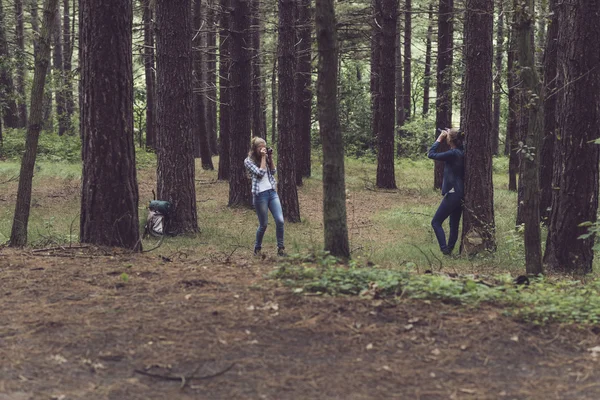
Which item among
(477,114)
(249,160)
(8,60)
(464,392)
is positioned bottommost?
(464,392)

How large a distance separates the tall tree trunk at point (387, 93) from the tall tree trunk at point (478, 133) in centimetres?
985

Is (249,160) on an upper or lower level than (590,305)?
upper

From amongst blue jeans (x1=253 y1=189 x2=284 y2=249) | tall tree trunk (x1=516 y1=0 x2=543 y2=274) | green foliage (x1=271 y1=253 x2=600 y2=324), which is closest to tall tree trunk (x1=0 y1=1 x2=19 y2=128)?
blue jeans (x1=253 y1=189 x2=284 y2=249)

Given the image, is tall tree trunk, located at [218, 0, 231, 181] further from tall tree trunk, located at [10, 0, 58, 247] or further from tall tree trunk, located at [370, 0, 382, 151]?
tall tree trunk, located at [10, 0, 58, 247]

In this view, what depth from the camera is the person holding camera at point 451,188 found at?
453 inches

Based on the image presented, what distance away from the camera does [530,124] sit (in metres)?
7.52

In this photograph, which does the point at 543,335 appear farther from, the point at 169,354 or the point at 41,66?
the point at 41,66

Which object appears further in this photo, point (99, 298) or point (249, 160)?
point (249, 160)

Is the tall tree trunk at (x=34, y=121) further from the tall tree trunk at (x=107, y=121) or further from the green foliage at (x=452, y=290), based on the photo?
the green foliage at (x=452, y=290)

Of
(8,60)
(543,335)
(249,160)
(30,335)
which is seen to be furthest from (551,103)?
(8,60)

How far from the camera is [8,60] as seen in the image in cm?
1870

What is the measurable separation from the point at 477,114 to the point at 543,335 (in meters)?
7.09

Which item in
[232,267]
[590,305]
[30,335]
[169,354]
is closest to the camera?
[169,354]

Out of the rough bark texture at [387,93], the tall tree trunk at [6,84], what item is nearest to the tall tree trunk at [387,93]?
the rough bark texture at [387,93]
